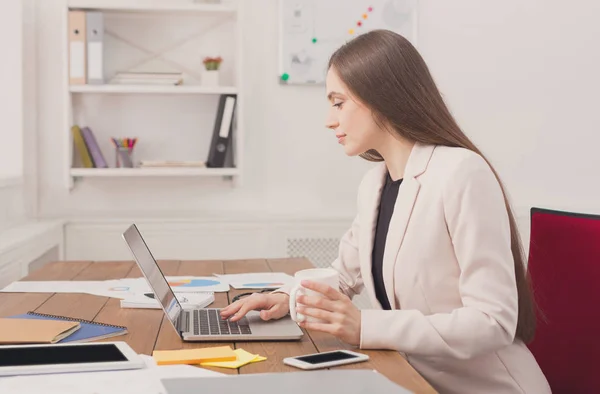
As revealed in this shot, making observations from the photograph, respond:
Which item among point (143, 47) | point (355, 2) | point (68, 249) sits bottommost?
point (68, 249)

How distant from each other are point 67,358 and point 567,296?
1094 millimetres

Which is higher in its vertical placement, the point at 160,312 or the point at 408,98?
the point at 408,98

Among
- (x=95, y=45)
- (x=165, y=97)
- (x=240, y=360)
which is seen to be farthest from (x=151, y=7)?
(x=240, y=360)

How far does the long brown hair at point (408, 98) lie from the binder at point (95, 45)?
1956 mm

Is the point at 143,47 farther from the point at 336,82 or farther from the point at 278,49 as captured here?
the point at 336,82

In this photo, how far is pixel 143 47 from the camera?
11.5 feet

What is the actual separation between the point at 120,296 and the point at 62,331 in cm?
49

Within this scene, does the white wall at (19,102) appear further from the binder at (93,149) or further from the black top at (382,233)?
the black top at (382,233)

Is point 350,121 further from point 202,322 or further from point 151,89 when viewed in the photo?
point 151,89

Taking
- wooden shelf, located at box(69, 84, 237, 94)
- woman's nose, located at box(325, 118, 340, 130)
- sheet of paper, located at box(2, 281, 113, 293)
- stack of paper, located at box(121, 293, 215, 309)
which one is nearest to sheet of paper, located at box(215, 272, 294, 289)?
stack of paper, located at box(121, 293, 215, 309)

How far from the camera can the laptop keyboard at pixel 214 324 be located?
1458 mm

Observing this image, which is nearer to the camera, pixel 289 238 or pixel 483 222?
pixel 483 222

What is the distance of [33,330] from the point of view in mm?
1434

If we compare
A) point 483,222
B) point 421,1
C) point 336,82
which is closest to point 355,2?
point 421,1
